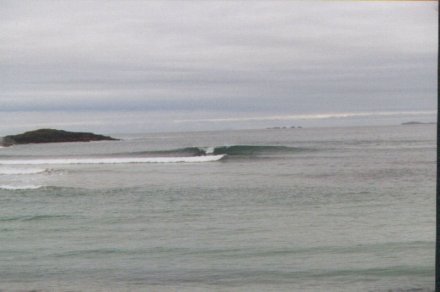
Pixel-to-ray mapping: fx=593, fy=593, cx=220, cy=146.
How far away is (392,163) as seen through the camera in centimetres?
3278

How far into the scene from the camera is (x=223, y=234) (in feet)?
44.0

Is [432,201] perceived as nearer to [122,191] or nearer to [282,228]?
[282,228]

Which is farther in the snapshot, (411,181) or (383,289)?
(411,181)

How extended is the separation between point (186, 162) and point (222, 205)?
20.6 metres

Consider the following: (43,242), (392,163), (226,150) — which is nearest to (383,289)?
(43,242)

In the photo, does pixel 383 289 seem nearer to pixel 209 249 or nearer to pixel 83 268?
pixel 209 249

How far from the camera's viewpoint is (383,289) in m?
9.11

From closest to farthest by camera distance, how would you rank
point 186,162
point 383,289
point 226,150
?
point 383,289 < point 186,162 < point 226,150

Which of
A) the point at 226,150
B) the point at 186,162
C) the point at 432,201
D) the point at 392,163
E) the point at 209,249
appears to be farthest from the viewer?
the point at 226,150

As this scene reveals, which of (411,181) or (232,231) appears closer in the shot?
(232,231)

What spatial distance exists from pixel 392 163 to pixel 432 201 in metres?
15.9

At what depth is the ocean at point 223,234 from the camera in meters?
9.92

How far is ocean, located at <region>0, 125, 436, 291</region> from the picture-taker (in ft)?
32.6

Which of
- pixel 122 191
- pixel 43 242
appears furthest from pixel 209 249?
pixel 122 191
